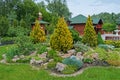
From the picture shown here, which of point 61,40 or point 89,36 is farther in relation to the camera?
point 89,36

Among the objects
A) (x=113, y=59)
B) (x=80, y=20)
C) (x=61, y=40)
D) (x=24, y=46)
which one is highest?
(x=80, y=20)

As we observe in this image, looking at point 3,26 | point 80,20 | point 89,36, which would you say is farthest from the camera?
point 80,20

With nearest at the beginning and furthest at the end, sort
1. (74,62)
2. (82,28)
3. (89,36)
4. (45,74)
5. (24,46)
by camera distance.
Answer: (45,74)
(74,62)
(24,46)
(89,36)
(82,28)

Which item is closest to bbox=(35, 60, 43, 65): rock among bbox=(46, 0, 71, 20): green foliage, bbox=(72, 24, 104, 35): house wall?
bbox=(72, 24, 104, 35): house wall

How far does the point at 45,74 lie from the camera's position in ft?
44.6

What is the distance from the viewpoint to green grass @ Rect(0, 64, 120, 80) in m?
13.0

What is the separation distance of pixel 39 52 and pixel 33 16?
1608 inches

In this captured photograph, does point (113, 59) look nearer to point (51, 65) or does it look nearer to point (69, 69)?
point (69, 69)

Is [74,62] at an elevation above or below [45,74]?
above

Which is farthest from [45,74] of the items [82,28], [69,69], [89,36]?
[82,28]

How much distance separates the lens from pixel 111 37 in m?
34.4

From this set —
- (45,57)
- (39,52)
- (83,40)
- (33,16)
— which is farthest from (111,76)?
(33,16)

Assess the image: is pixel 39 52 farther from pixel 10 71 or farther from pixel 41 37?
pixel 41 37

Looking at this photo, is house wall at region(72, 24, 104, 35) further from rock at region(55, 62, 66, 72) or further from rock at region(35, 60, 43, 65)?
rock at region(55, 62, 66, 72)
